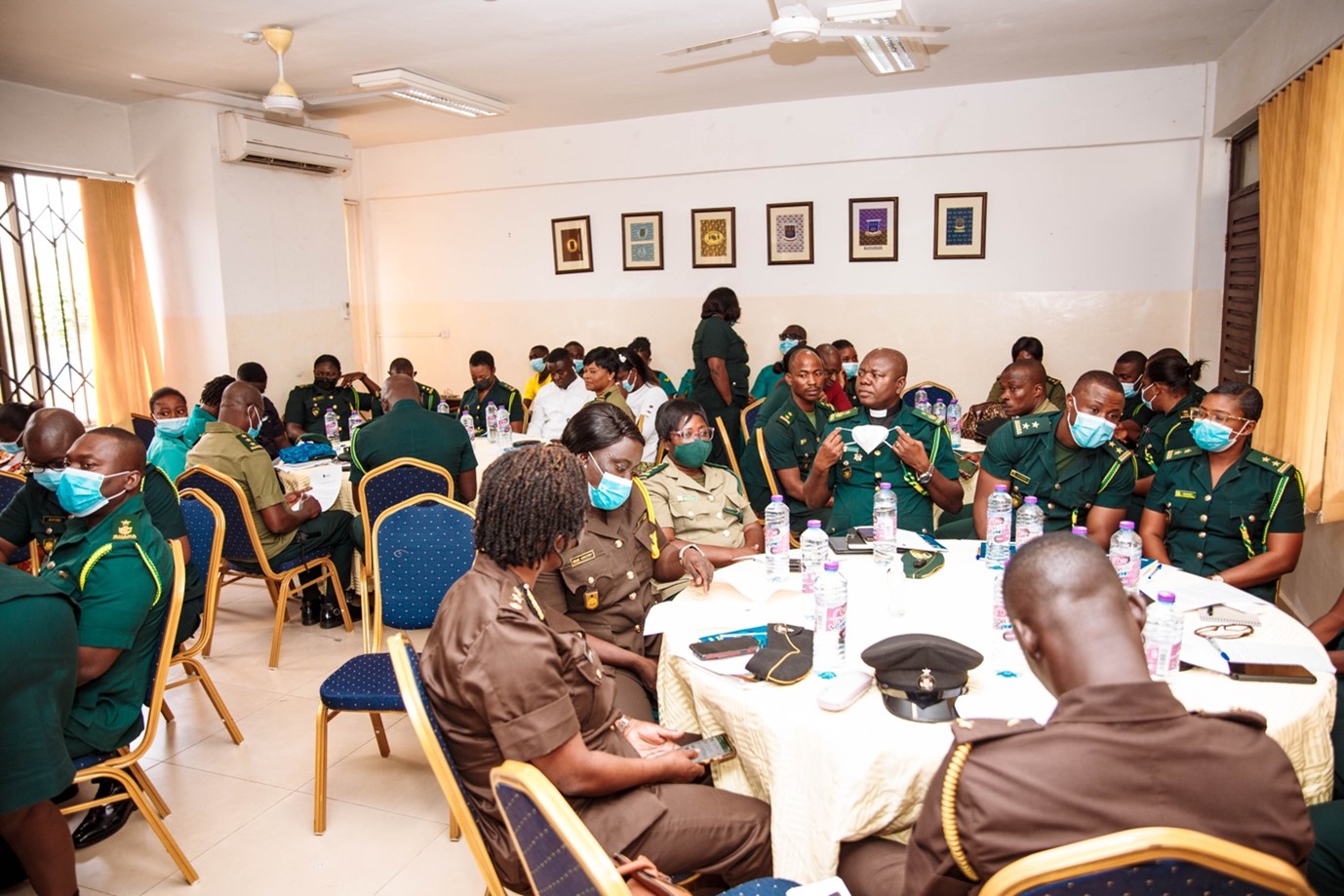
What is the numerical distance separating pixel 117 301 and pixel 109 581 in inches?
231

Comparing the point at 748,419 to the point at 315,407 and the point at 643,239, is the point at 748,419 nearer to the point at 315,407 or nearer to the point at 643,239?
the point at 643,239

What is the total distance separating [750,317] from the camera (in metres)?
8.20

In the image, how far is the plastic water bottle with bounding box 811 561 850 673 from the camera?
211cm

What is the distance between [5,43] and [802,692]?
21.3 ft

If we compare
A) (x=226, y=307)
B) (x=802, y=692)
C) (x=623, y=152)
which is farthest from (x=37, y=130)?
(x=802, y=692)

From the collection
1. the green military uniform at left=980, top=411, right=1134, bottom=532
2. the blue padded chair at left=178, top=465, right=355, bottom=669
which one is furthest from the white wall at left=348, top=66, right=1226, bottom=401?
the blue padded chair at left=178, top=465, right=355, bottom=669

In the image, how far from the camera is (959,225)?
7.41 m

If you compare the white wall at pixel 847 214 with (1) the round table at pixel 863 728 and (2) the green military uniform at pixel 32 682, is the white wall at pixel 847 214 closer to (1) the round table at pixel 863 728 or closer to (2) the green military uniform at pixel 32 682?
(1) the round table at pixel 863 728

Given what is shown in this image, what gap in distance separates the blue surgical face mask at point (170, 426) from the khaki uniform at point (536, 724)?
383 cm

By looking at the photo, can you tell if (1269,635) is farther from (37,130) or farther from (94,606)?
(37,130)

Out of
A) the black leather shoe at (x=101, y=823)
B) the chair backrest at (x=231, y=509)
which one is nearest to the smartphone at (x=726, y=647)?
the black leather shoe at (x=101, y=823)

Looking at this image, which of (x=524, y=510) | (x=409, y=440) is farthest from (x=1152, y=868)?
(x=409, y=440)

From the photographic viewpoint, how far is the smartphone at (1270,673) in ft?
6.41

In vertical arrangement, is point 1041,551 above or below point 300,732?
above
